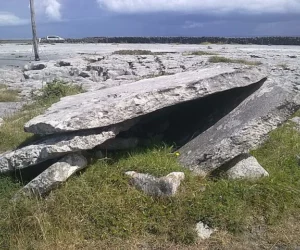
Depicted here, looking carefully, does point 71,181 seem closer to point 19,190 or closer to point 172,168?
point 19,190

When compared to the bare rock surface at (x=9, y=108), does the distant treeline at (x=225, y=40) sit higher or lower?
lower

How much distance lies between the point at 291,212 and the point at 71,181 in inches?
99.9

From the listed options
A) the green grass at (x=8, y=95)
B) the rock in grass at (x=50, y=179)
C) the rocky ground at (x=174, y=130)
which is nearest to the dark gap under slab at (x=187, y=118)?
the rocky ground at (x=174, y=130)

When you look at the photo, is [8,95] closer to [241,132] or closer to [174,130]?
[174,130]

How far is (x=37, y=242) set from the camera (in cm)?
419

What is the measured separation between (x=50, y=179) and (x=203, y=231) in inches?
69.9

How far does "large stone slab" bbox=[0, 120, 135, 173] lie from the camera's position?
473cm

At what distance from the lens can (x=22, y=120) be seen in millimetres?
8117

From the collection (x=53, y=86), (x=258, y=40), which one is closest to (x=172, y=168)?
(x=53, y=86)

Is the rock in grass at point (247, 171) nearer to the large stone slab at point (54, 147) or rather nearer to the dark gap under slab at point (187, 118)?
the dark gap under slab at point (187, 118)

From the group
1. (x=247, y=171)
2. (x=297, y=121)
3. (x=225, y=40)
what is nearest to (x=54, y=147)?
(x=247, y=171)

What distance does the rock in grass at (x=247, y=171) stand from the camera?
5.16 meters

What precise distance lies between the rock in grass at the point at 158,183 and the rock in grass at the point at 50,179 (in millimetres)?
750

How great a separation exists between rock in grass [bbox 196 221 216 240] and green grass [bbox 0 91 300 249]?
55 mm
